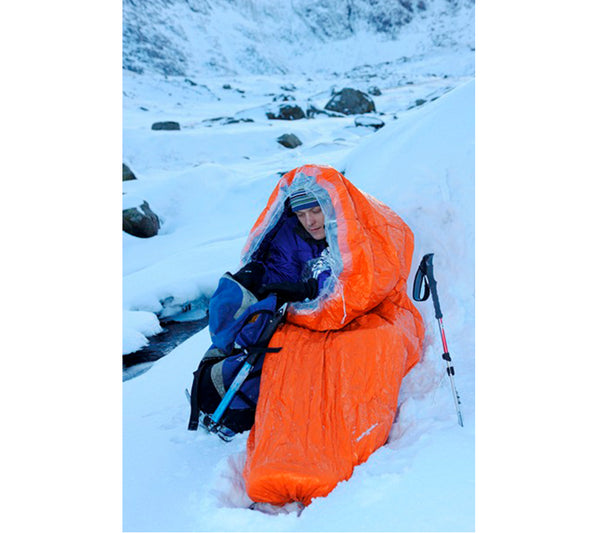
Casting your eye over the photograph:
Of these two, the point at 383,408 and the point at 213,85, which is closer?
the point at 383,408

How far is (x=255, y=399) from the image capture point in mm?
1642

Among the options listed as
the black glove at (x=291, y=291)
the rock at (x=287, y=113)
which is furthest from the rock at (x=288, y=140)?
the black glove at (x=291, y=291)

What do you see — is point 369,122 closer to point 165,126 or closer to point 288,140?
point 288,140

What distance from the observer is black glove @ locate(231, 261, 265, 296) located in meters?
1.88

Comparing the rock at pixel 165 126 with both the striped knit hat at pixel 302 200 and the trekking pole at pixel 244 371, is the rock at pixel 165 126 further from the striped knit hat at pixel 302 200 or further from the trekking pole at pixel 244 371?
the trekking pole at pixel 244 371

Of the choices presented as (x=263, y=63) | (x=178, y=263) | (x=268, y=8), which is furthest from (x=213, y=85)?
(x=178, y=263)

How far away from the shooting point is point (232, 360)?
5.50 ft

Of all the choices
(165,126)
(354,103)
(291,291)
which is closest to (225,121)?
(165,126)

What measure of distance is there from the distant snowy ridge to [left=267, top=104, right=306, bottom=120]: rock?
54.6 feet

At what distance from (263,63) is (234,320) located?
39655 millimetres

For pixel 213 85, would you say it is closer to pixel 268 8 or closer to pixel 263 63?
pixel 263 63

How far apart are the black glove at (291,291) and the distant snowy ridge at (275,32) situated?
102ft

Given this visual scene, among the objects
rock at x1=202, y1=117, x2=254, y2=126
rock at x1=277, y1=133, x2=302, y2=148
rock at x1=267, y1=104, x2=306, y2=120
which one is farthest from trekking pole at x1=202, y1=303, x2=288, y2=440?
rock at x1=267, y1=104, x2=306, y2=120

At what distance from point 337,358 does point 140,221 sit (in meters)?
5.25
